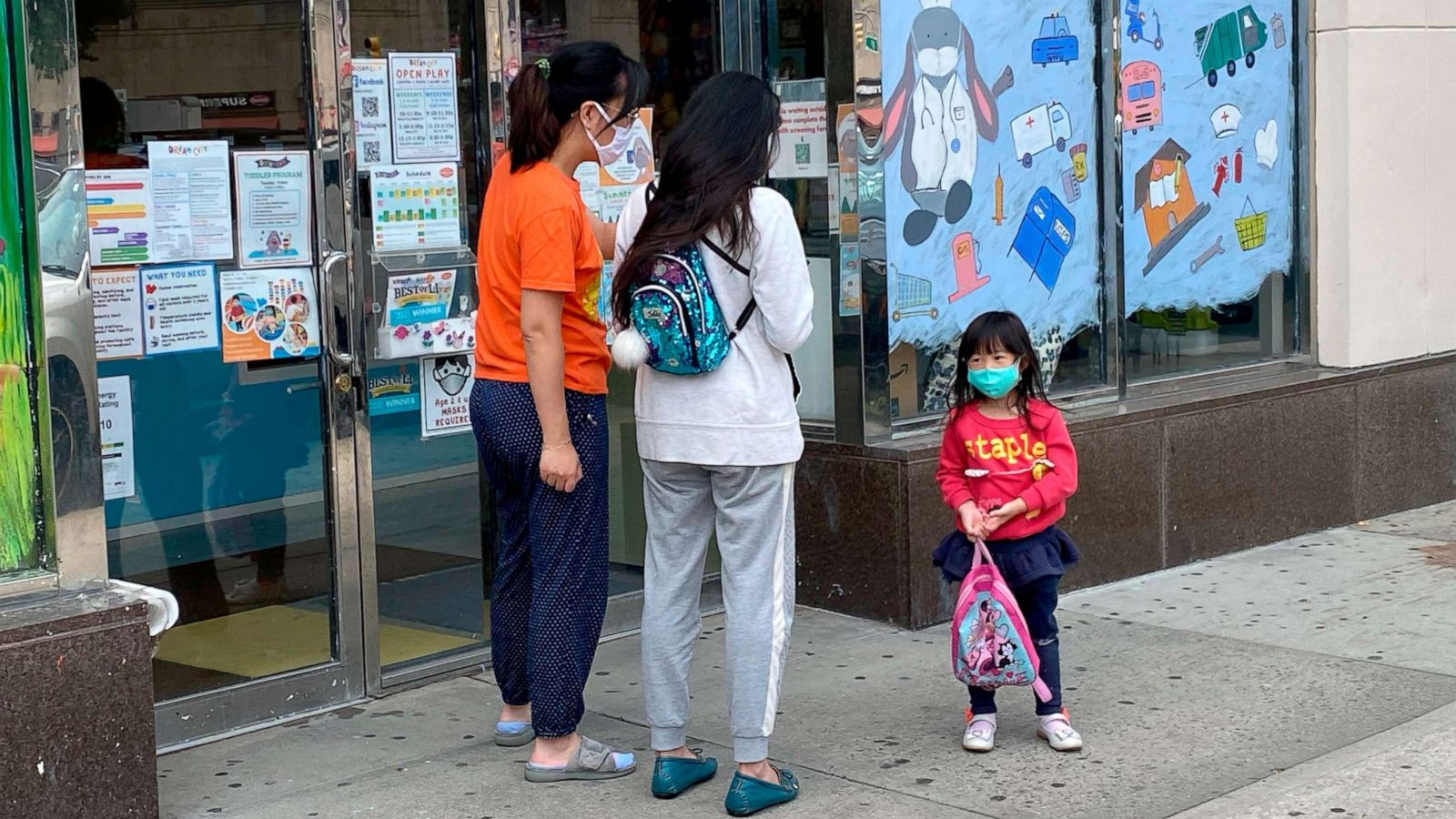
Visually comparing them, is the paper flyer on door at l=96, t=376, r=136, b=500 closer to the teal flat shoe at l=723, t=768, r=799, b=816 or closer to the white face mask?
the white face mask

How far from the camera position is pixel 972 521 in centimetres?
471

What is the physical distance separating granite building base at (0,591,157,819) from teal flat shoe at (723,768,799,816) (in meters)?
1.35

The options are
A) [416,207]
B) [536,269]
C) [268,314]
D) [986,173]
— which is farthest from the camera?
[986,173]

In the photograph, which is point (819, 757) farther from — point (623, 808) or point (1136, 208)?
point (1136, 208)

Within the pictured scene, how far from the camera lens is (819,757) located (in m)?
4.85

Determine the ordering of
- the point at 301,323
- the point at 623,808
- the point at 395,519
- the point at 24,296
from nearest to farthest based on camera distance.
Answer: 1. the point at 24,296
2. the point at 623,808
3. the point at 301,323
4. the point at 395,519

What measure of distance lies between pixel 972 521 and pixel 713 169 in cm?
119

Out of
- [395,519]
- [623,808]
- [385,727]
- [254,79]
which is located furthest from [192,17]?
[623,808]

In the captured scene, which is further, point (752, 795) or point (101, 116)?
point (101, 116)

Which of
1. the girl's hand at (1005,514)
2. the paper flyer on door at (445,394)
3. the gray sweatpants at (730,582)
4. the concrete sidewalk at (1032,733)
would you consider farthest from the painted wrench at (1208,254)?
the gray sweatpants at (730,582)

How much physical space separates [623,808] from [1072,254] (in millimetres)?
3293

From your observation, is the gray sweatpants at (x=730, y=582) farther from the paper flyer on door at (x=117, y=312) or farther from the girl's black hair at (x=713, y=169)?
the paper flyer on door at (x=117, y=312)

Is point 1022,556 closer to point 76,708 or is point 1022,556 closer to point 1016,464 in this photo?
point 1016,464

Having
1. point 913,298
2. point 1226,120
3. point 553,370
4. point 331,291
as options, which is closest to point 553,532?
point 553,370
